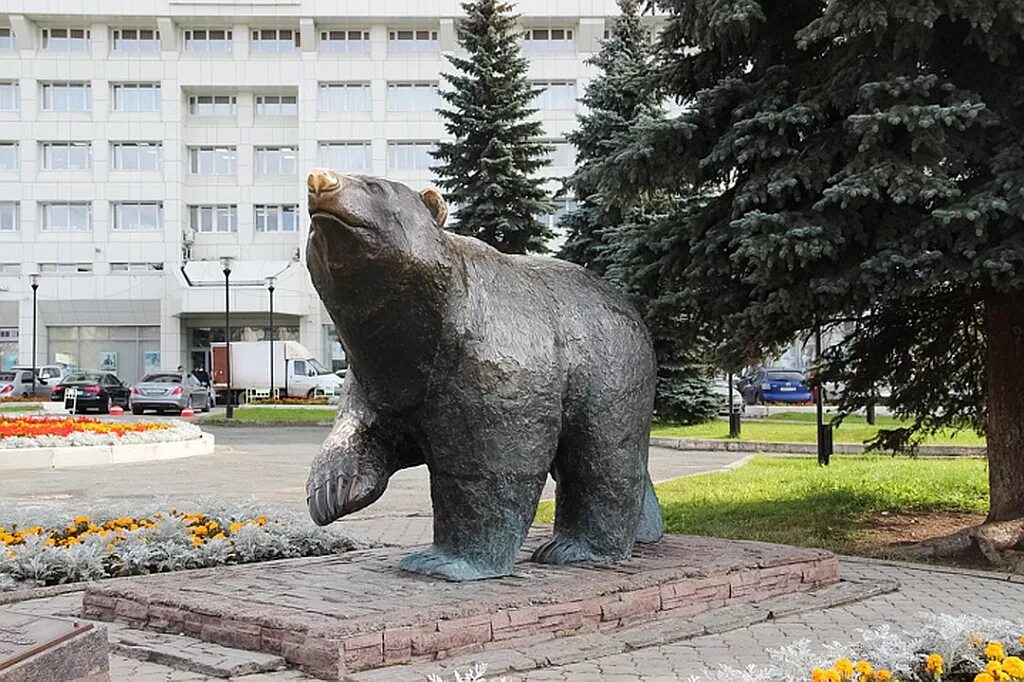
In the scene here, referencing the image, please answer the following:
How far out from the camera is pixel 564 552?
7281 mm

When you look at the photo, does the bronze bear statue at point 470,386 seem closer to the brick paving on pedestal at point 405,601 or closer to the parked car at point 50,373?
the brick paving on pedestal at point 405,601

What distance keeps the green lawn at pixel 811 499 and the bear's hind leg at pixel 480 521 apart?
4.60m

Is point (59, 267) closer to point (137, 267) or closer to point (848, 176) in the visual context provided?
point (137, 267)

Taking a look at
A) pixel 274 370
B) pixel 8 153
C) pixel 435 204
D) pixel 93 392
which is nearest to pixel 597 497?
pixel 435 204

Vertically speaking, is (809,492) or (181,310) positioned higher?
(181,310)

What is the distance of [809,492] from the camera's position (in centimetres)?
1373

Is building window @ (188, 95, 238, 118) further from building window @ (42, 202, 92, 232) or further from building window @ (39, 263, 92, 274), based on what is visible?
building window @ (39, 263, 92, 274)

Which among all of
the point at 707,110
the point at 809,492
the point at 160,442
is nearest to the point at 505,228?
the point at 160,442

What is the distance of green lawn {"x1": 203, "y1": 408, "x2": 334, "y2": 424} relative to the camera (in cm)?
3098

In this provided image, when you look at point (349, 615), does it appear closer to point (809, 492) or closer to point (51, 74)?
point (809, 492)

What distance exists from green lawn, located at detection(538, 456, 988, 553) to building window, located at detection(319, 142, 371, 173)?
3574 cm

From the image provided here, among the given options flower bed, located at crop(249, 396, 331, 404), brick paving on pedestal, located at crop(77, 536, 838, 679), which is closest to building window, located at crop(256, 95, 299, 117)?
flower bed, located at crop(249, 396, 331, 404)

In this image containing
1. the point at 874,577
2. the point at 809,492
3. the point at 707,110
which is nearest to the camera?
the point at 874,577

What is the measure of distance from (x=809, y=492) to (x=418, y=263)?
885cm
